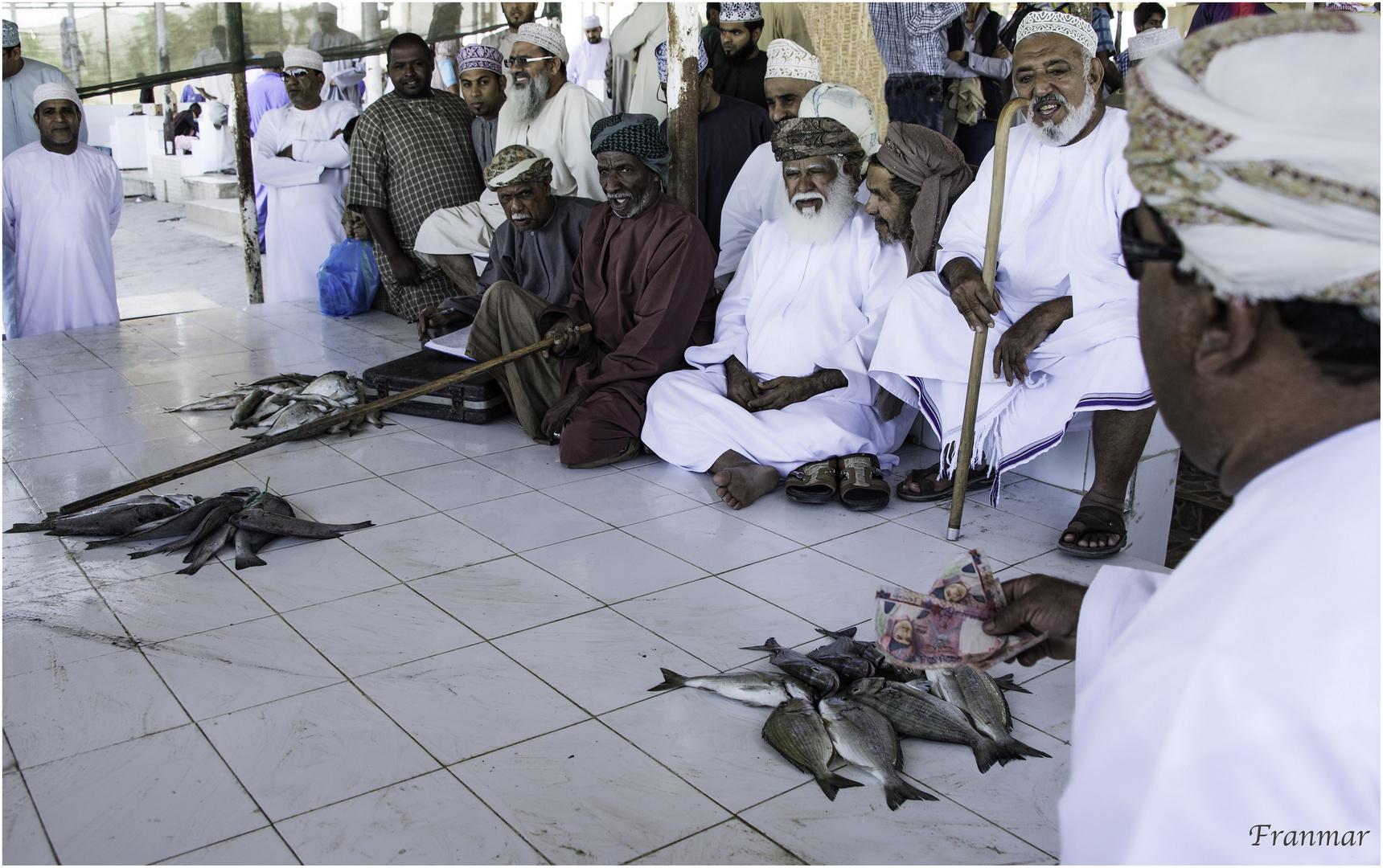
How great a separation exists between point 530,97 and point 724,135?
1.16 metres

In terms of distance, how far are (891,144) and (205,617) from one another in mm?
2843

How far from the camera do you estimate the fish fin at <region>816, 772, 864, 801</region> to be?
2156mm

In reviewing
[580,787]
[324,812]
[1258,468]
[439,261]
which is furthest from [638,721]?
[439,261]

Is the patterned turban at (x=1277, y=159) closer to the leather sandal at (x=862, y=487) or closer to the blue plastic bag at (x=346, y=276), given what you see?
the leather sandal at (x=862, y=487)

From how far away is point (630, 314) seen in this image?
183 inches

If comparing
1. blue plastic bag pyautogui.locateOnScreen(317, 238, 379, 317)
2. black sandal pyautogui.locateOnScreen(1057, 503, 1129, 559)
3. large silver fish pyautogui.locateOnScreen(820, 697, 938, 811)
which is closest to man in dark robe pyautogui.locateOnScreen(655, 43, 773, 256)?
blue plastic bag pyautogui.locateOnScreen(317, 238, 379, 317)

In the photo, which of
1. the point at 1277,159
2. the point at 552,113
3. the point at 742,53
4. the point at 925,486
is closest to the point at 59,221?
the point at 552,113

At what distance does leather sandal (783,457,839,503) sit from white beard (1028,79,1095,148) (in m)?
1.38

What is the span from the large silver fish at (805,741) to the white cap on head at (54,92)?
6.11 m

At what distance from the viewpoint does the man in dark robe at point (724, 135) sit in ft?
18.2

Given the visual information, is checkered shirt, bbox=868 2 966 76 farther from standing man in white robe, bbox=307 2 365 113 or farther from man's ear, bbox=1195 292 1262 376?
man's ear, bbox=1195 292 1262 376

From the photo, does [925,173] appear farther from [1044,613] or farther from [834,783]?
[1044,613]

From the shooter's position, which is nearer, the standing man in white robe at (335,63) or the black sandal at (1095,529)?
the black sandal at (1095,529)

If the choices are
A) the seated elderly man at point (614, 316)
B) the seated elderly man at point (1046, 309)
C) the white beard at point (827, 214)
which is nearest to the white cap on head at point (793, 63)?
the seated elderly man at point (614, 316)
